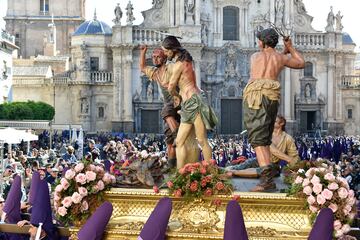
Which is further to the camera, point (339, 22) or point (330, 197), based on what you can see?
point (339, 22)

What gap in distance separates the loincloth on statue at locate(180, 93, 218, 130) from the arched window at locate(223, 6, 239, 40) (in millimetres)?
46849

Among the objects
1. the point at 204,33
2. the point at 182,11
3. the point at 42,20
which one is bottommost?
the point at 204,33

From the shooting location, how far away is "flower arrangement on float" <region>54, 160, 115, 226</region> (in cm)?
959

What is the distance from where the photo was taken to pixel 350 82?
5866cm

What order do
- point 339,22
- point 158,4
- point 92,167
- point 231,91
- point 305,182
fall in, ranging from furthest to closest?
point 339,22
point 231,91
point 158,4
point 92,167
point 305,182

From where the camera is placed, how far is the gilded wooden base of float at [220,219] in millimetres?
8867

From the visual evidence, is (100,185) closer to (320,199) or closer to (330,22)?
(320,199)

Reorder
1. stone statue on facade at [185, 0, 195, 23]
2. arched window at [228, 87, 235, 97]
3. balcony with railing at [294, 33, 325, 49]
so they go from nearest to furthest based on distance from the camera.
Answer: stone statue on facade at [185, 0, 195, 23] → arched window at [228, 87, 235, 97] → balcony with railing at [294, 33, 325, 49]

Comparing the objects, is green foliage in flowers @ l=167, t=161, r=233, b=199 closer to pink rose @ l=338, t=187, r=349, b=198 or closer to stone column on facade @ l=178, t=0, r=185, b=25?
pink rose @ l=338, t=187, r=349, b=198

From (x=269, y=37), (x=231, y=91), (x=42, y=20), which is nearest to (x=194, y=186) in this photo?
(x=269, y=37)

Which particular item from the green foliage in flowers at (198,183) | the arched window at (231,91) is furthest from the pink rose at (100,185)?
the arched window at (231,91)

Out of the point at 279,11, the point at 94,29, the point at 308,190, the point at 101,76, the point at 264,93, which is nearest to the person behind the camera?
the point at 308,190

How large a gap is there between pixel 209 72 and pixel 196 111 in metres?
45.9

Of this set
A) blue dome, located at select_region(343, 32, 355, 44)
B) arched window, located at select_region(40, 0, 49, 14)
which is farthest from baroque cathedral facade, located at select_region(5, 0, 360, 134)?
arched window, located at select_region(40, 0, 49, 14)
